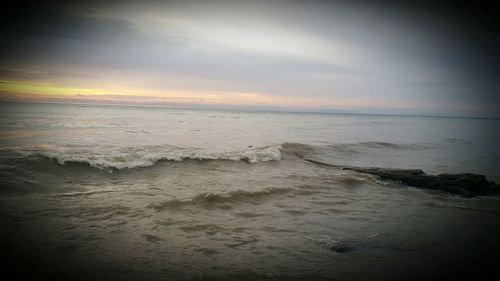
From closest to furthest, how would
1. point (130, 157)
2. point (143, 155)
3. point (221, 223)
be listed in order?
point (221, 223) → point (130, 157) → point (143, 155)

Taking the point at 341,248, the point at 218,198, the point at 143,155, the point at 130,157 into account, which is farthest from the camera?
the point at 143,155

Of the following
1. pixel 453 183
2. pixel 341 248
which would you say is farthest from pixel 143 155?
pixel 453 183

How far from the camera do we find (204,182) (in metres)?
12.2

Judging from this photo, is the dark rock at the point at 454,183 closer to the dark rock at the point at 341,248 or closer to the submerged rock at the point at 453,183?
the submerged rock at the point at 453,183

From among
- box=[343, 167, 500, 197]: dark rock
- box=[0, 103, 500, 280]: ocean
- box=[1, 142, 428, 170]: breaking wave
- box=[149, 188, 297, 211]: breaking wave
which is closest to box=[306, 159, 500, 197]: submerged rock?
box=[343, 167, 500, 197]: dark rock

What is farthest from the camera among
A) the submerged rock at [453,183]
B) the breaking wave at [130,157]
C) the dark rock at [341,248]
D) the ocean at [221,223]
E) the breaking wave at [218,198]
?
the breaking wave at [130,157]

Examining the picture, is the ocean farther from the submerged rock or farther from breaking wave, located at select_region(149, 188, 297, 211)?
the submerged rock

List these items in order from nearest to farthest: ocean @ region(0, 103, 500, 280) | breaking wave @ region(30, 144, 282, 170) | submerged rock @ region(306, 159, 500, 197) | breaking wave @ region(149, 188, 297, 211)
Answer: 1. ocean @ region(0, 103, 500, 280)
2. breaking wave @ region(149, 188, 297, 211)
3. submerged rock @ region(306, 159, 500, 197)
4. breaking wave @ region(30, 144, 282, 170)

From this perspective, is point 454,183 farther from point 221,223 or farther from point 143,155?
point 143,155

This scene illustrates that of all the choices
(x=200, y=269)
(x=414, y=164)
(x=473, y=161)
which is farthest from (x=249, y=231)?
(x=473, y=161)

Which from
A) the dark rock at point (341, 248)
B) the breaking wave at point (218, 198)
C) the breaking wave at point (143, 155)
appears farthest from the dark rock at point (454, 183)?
the dark rock at point (341, 248)

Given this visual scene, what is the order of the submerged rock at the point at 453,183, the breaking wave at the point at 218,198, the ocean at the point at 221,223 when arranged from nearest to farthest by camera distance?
the ocean at the point at 221,223 < the breaking wave at the point at 218,198 < the submerged rock at the point at 453,183

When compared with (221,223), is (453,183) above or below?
above

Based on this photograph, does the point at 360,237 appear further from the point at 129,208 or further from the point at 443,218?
the point at 129,208
